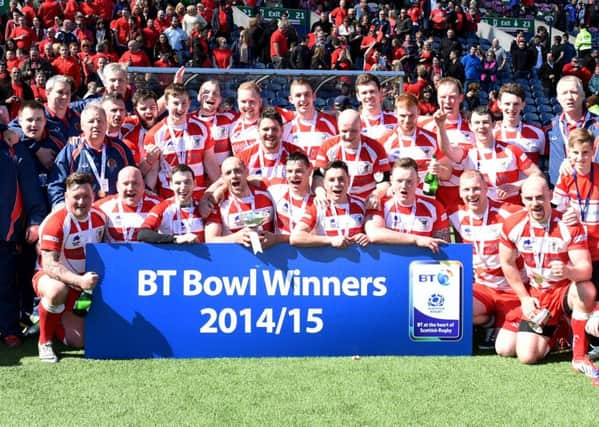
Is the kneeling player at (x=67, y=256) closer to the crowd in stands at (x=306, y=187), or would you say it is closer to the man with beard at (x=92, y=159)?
the crowd in stands at (x=306, y=187)

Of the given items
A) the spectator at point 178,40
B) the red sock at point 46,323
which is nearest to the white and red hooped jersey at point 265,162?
the red sock at point 46,323

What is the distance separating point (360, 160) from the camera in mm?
5734

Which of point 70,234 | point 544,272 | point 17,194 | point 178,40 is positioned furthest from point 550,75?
point 70,234

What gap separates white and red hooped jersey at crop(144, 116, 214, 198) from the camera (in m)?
5.89

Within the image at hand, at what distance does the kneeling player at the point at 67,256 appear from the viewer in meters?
4.89

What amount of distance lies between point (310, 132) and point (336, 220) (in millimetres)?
1209

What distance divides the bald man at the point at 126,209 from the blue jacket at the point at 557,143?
118 inches

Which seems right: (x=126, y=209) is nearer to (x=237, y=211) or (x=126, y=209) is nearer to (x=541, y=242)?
(x=237, y=211)

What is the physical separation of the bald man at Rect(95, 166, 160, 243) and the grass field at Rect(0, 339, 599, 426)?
83cm

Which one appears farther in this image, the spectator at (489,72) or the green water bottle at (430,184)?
the spectator at (489,72)

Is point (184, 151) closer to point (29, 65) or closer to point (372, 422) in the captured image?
point (372, 422)

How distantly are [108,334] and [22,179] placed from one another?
1.34 m

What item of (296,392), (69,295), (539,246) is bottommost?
(296,392)

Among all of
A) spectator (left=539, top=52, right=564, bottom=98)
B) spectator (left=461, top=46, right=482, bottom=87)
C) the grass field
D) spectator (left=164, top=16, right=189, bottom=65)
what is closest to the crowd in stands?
the grass field
